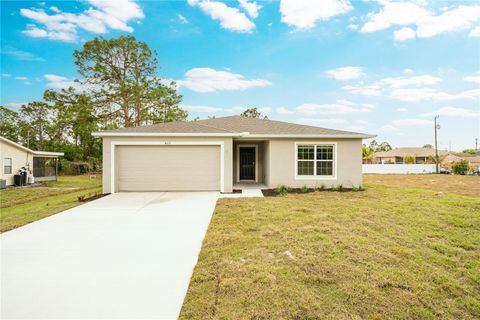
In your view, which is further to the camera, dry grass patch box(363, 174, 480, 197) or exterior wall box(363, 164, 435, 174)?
exterior wall box(363, 164, 435, 174)

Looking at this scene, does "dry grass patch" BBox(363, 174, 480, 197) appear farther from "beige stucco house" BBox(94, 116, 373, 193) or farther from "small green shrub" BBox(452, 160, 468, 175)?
"small green shrub" BBox(452, 160, 468, 175)

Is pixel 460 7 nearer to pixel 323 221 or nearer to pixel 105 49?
pixel 323 221

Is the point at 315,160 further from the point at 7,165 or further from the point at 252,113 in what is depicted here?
the point at 252,113

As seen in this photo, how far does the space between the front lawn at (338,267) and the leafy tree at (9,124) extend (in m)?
40.4

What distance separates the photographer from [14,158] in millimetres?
16391

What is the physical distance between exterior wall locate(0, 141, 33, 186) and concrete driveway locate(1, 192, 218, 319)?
1271 cm

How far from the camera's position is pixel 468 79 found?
17.8m

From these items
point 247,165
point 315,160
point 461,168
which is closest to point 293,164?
point 315,160

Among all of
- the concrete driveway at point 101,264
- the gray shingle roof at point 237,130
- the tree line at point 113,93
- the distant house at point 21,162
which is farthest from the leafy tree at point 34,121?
the concrete driveway at point 101,264

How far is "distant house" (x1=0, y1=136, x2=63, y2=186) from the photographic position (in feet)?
51.3

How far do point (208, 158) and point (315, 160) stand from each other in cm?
499


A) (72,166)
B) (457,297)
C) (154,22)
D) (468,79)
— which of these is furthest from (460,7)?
(72,166)

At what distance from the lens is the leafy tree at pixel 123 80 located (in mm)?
23938

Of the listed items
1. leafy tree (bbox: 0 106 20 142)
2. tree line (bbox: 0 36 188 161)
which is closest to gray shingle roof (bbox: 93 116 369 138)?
tree line (bbox: 0 36 188 161)
